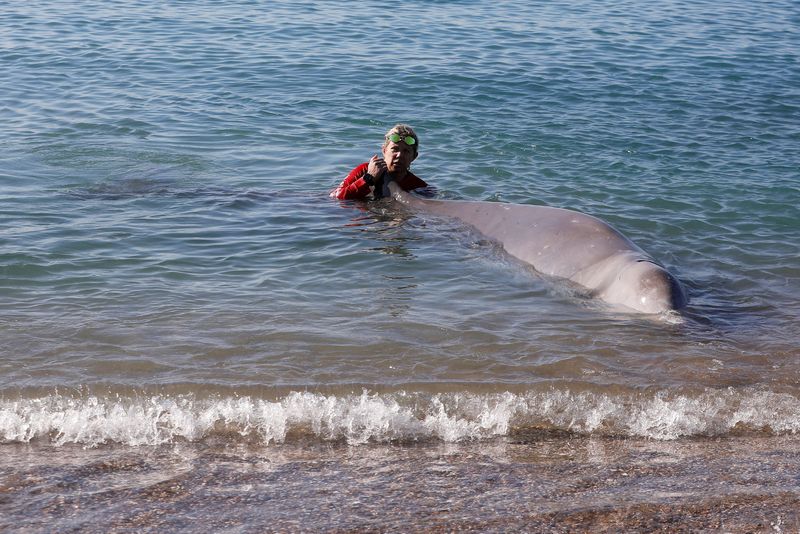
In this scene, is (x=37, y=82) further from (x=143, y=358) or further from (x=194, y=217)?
(x=143, y=358)

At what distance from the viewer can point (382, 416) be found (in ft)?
19.5

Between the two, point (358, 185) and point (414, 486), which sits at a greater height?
point (358, 185)

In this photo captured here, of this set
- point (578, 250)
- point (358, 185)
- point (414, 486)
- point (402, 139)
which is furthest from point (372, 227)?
point (414, 486)

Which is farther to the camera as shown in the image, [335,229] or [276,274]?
[335,229]

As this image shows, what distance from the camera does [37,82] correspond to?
16203 millimetres

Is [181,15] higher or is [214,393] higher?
[181,15]

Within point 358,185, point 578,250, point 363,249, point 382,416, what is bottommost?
point 382,416

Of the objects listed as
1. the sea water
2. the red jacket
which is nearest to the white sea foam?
the sea water

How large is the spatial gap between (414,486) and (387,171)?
6157 millimetres

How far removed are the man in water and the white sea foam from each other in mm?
4742

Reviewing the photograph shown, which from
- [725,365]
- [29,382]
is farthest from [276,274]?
[725,365]

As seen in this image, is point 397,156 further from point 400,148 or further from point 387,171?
point 387,171

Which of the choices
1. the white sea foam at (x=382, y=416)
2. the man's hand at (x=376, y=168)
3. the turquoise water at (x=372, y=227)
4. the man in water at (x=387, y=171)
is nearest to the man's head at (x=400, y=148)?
the man in water at (x=387, y=171)

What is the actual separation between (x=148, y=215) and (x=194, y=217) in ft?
1.51
